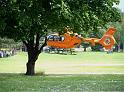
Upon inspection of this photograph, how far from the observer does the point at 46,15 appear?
3244cm

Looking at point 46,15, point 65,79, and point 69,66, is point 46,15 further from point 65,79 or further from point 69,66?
point 69,66

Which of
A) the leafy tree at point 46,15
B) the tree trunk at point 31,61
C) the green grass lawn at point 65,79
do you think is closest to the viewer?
the green grass lawn at point 65,79

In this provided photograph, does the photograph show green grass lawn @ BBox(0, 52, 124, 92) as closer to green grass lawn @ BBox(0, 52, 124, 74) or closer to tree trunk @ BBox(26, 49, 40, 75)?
green grass lawn @ BBox(0, 52, 124, 74)

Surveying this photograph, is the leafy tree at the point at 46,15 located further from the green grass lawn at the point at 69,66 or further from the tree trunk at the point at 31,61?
the green grass lawn at the point at 69,66

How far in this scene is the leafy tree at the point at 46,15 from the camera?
31500 millimetres

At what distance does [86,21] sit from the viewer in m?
34.7

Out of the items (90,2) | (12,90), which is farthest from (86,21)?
(12,90)

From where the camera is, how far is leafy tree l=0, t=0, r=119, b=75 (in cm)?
3150

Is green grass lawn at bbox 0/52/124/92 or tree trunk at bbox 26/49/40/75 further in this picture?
tree trunk at bbox 26/49/40/75

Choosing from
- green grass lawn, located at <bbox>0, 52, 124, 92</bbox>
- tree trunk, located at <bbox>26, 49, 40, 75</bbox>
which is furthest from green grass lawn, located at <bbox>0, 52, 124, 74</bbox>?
tree trunk, located at <bbox>26, 49, 40, 75</bbox>

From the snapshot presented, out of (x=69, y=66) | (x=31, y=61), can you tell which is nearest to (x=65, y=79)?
(x=31, y=61)

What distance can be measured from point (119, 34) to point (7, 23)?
456 ft

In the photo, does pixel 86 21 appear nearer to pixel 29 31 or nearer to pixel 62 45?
pixel 29 31

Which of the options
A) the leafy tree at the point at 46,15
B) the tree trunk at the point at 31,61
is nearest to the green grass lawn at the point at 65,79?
the tree trunk at the point at 31,61
